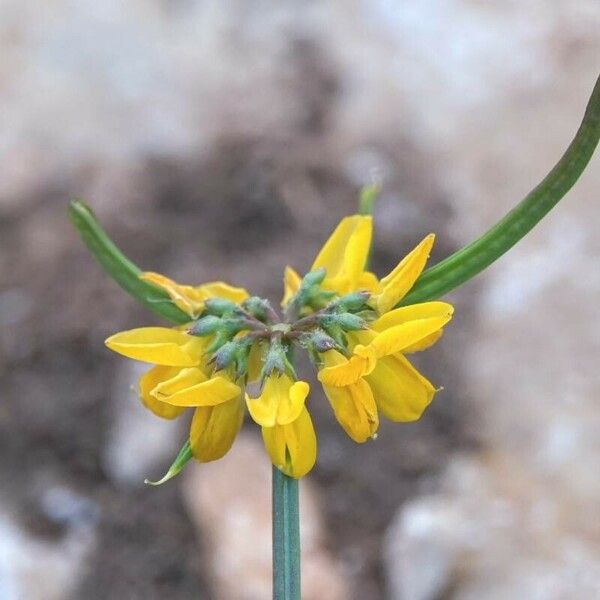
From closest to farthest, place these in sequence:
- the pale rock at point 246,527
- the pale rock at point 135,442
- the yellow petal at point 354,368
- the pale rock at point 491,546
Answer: the yellow petal at point 354,368 < the pale rock at point 491,546 < the pale rock at point 246,527 < the pale rock at point 135,442

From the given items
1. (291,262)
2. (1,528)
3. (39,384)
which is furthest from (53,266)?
(1,528)

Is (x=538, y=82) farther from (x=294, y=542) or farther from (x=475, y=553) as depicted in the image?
(x=294, y=542)

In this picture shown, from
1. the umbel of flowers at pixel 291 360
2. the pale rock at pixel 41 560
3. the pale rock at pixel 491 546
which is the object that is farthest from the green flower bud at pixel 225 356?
the pale rock at pixel 41 560

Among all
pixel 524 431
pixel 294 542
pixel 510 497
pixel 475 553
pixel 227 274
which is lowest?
pixel 294 542

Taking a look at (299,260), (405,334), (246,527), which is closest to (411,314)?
(405,334)

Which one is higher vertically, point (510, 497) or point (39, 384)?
point (39, 384)

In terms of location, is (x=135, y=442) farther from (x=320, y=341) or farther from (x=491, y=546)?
(x=320, y=341)

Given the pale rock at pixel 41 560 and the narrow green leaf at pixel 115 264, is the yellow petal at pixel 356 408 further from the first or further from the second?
the pale rock at pixel 41 560
